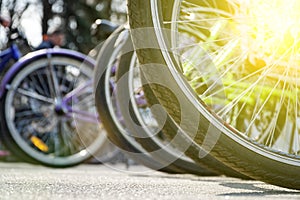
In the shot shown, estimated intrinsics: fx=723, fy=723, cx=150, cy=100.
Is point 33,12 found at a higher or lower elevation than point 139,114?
higher

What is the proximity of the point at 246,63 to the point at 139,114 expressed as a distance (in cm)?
78

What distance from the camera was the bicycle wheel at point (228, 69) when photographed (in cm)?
247

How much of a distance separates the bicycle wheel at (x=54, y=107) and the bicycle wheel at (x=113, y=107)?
96 cm

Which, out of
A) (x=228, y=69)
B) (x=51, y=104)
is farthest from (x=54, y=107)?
(x=228, y=69)

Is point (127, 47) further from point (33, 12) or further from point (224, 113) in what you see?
point (33, 12)

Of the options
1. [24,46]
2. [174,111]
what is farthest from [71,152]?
[174,111]

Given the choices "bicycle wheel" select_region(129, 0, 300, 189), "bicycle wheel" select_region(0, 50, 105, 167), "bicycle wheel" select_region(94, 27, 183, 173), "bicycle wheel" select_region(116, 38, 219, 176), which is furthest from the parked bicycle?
"bicycle wheel" select_region(129, 0, 300, 189)

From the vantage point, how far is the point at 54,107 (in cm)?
549

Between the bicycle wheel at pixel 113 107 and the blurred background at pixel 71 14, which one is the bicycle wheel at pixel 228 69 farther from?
the blurred background at pixel 71 14

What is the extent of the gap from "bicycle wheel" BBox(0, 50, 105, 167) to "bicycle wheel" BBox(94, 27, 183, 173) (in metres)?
0.96

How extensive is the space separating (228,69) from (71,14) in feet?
18.4

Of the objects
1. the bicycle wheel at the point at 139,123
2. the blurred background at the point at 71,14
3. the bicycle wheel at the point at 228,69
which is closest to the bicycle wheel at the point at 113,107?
the bicycle wheel at the point at 139,123

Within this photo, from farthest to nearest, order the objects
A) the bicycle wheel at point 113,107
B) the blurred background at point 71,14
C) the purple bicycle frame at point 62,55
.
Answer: the blurred background at point 71,14
the purple bicycle frame at point 62,55
the bicycle wheel at point 113,107

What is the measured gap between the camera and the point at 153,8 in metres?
2.52
